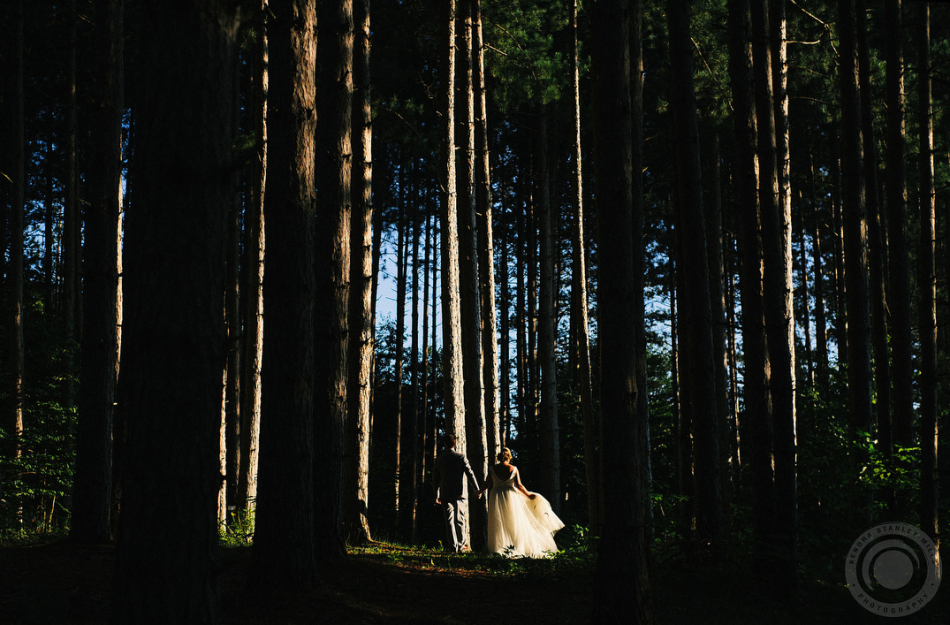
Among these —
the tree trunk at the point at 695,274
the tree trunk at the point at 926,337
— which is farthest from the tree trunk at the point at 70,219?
the tree trunk at the point at 926,337

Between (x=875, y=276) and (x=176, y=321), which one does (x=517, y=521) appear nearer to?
(x=875, y=276)

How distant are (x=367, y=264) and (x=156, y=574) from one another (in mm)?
6426

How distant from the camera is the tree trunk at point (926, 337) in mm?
8828

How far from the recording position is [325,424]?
6.91m

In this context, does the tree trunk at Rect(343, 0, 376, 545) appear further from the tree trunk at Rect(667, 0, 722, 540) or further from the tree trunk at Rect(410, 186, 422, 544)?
the tree trunk at Rect(410, 186, 422, 544)

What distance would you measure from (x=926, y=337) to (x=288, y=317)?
8.84 m

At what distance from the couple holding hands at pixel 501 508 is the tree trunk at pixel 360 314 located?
1292 mm

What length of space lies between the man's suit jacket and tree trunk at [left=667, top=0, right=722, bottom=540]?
3677mm

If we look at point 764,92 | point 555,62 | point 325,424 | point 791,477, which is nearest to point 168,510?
point 325,424

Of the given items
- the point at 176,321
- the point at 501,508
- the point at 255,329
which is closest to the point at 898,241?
the point at 501,508

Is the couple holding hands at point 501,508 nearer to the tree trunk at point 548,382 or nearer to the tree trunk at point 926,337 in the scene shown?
the tree trunk at point 548,382

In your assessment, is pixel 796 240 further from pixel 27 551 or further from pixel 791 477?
pixel 27 551

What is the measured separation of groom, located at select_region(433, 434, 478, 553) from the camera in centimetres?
1009

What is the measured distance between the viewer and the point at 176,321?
347 centimetres
